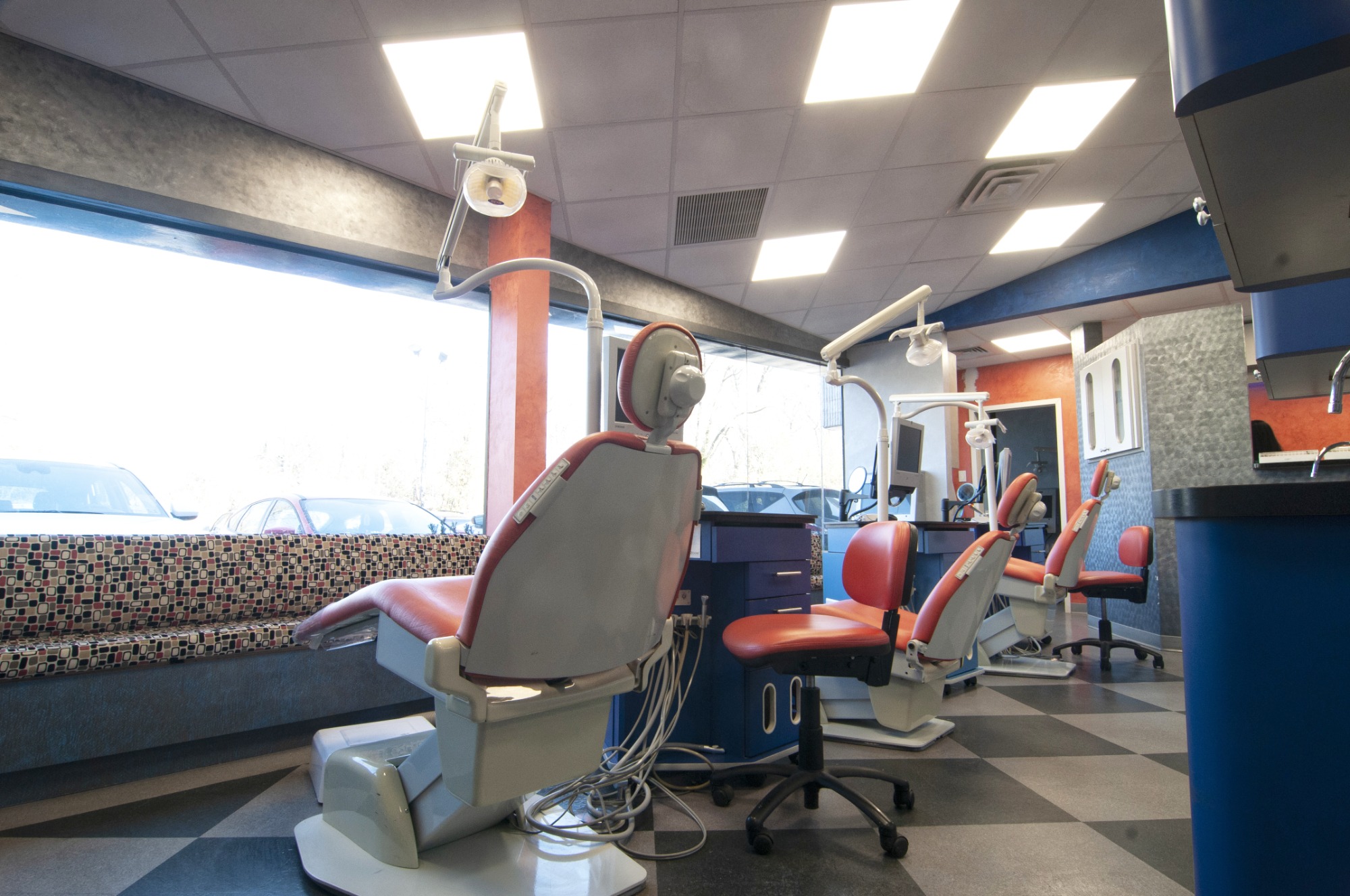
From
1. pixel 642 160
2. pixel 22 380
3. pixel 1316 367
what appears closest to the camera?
pixel 1316 367

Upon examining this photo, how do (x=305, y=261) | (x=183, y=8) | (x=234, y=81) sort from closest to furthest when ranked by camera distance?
(x=183, y=8) < (x=234, y=81) < (x=305, y=261)

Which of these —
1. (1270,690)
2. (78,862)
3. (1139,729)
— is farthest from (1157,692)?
(78,862)

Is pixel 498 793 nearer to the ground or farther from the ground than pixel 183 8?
nearer to the ground

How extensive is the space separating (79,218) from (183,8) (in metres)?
1.06

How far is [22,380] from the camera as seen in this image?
2.81m

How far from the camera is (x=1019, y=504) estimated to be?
7.34 ft

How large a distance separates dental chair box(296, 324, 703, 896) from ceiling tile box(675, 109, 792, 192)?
2782mm

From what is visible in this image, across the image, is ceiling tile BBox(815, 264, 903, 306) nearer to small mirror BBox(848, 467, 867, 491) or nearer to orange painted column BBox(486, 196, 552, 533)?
small mirror BBox(848, 467, 867, 491)

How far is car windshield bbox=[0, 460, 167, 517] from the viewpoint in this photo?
8.90ft

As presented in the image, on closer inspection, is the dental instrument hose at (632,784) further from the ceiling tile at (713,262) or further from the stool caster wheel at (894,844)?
the ceiling tile at (713,262)

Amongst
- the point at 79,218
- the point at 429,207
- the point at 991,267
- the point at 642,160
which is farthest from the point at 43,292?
the point at 991,267

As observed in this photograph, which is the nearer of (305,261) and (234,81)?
(234,81)

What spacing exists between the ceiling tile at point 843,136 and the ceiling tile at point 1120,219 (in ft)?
8.09

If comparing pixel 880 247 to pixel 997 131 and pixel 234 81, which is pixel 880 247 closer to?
pixel 997 131
